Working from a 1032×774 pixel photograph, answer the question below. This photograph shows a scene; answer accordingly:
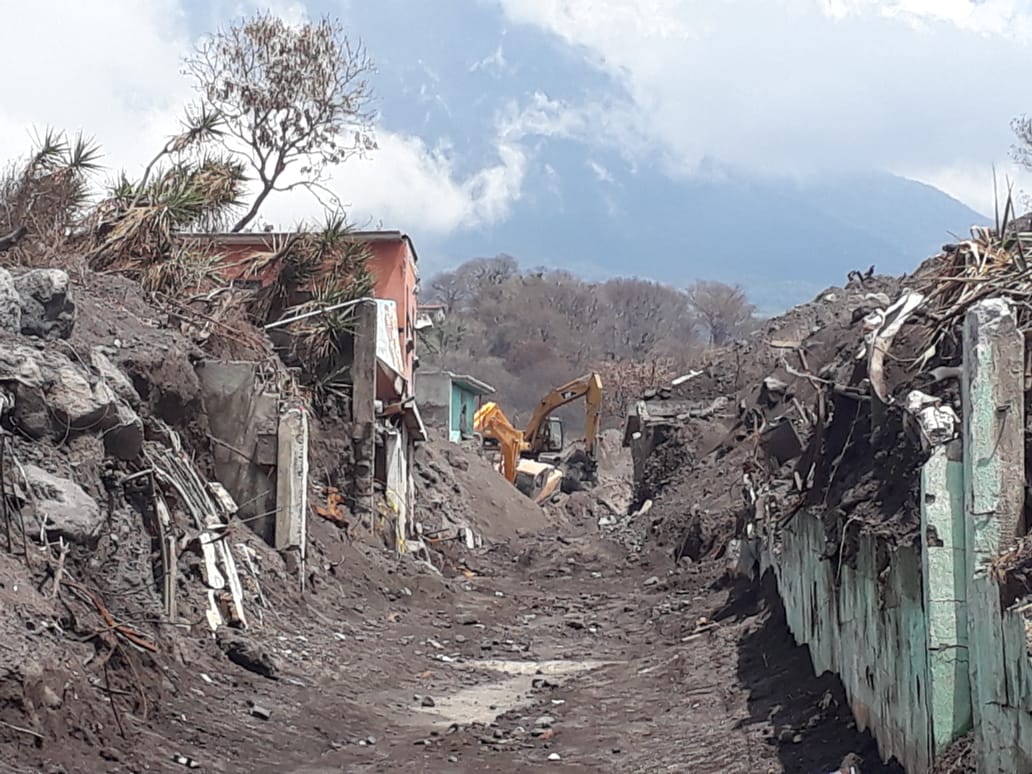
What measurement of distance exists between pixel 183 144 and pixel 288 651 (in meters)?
12.8

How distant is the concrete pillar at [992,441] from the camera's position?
5.88 meters

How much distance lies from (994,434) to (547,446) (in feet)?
130

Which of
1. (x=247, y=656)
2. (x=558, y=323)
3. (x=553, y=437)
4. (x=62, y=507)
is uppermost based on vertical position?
(x=558, y=323)

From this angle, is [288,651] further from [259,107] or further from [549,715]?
[259,107]

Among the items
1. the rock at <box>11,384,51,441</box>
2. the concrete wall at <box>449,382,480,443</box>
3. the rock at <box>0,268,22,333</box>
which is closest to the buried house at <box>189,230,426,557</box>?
the rock at <box>0,268,22,333</box>

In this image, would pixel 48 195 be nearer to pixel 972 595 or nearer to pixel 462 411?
pixel 972 595

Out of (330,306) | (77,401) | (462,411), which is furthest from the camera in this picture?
(462,411)

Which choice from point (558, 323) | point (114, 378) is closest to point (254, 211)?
point (114, 378)

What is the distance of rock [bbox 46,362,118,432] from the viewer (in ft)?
32.6

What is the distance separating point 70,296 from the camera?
11234 mm

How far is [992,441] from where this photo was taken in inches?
235

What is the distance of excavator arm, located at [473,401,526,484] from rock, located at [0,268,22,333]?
30.4 meters

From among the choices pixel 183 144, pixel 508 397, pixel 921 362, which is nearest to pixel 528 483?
pixel 183 144

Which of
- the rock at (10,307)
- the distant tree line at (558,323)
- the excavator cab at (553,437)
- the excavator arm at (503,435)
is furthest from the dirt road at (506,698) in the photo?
the distant tree line at (558,323)
